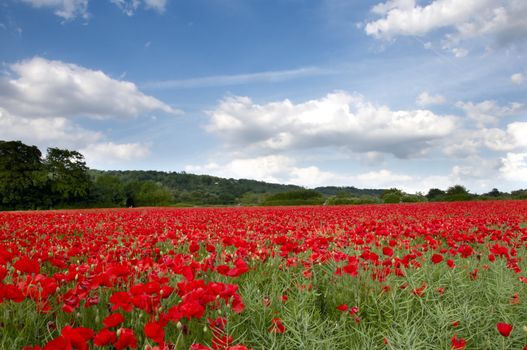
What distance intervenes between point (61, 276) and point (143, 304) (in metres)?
1.42

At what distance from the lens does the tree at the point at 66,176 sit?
53.4 m

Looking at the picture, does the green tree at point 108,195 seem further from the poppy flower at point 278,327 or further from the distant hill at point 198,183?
the poppy flower at point 278,327

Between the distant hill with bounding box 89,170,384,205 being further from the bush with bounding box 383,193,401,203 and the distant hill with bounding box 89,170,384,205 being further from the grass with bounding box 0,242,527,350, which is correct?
the grass with bounding box 0,242,527,350

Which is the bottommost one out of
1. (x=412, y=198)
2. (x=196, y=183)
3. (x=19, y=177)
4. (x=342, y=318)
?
(x=342, y=318)

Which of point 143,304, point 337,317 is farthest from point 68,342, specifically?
point 337,317

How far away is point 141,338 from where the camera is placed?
10.7ft

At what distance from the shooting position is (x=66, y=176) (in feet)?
179

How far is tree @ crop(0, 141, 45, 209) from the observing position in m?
51.2

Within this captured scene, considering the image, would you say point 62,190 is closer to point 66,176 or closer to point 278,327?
point 66,176

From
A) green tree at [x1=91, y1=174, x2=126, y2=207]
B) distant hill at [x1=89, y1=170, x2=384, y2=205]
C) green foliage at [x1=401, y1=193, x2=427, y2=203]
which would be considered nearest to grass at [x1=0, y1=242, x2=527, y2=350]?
green foliage at [x1=401, y1=193, x2=427, y2=203]

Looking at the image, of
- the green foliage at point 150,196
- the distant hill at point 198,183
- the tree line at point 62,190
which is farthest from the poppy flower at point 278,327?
the distant hill at point 198,183

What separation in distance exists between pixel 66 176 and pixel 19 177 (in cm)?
548

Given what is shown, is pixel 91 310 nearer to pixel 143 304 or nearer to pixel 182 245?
pixel 143 304

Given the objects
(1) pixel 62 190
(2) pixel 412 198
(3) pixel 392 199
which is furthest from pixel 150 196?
(2) pixel 412 198
